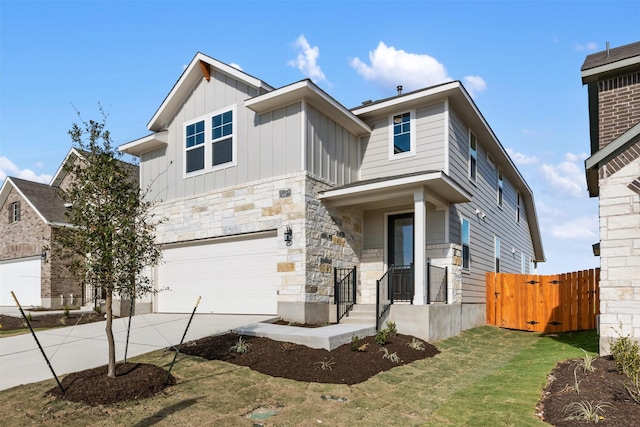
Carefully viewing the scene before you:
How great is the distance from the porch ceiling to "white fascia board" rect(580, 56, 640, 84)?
11.9 ft

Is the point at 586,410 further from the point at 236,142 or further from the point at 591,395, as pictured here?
the point at 236,142

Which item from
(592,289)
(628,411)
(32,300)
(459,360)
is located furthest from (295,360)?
(32,300)

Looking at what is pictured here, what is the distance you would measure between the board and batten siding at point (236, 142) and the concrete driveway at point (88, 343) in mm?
3630

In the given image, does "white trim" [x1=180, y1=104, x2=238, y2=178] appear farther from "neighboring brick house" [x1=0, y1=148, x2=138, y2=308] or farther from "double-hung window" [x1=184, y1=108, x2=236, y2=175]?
"neighboring brick house" [x1=0, y1=148, x2=138, y2=308]

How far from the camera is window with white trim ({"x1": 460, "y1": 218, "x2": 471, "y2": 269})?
550 inches

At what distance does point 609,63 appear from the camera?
10414 millimetres

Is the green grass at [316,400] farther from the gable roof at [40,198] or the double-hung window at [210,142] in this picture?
the gable roof at [40,198]

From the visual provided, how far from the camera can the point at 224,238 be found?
13.3 metres

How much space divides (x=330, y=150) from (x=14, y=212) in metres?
18.2

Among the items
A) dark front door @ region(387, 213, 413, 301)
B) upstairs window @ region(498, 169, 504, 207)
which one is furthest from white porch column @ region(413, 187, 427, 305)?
upstairs window @ region(498, 169, 504, 207)

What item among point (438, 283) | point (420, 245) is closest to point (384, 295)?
point (438, 283)

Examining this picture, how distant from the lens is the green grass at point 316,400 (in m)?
5.68

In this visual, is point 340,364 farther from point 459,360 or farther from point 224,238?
point 224,238

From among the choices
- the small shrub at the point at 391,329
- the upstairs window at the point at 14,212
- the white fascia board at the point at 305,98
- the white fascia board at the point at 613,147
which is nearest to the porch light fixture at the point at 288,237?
the small shrub at the point at 391,329
